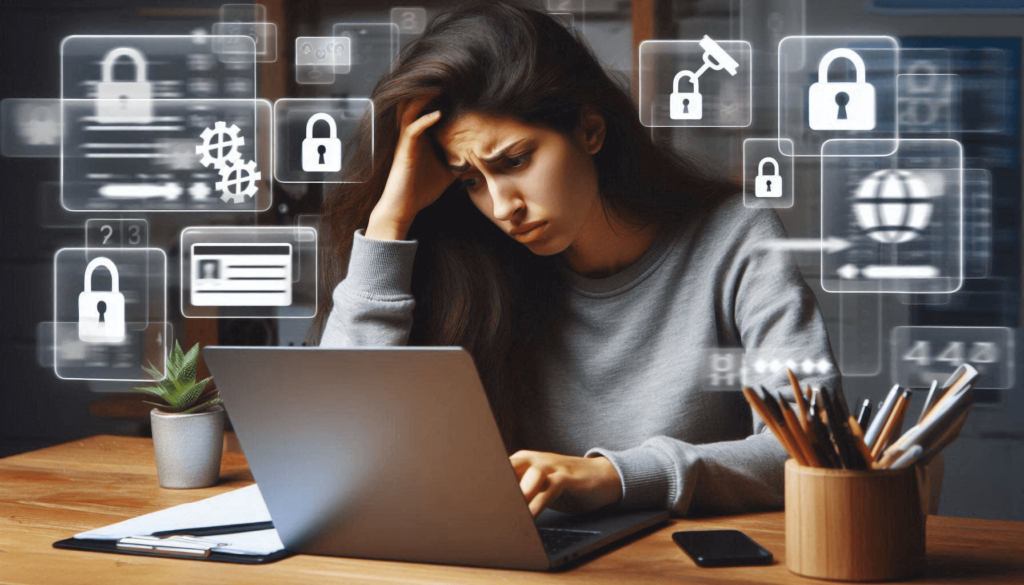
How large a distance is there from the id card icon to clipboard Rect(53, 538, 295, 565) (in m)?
1.40

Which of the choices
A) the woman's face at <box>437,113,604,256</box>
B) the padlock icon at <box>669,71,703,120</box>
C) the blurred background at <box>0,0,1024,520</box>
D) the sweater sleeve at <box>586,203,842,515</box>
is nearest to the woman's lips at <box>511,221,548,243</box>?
the woman's face at <box>437,113,604,256</box>

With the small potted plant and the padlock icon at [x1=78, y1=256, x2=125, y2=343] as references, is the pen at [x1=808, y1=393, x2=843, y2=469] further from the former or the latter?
the padlock icon at [x1=78, y1=256, x2=125, y2=343]

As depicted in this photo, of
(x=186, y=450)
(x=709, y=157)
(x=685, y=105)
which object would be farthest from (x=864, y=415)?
(x=685, y=105)

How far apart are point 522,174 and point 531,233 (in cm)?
7

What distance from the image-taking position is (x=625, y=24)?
6.82 feet

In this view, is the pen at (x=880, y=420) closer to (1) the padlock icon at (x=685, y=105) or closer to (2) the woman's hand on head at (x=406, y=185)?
(2) the woman's hand on head at (x=406, y=185)

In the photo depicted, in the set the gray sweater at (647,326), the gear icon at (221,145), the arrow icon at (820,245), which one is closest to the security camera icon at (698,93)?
the arrow icon at (820,245)

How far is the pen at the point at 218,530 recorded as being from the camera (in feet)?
2.53

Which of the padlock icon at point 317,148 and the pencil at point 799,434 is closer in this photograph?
the pencil at point 799,434

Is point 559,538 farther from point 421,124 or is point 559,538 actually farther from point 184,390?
point 421,124

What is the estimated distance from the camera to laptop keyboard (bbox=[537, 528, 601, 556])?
68cm

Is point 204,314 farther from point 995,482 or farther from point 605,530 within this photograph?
point 995,482

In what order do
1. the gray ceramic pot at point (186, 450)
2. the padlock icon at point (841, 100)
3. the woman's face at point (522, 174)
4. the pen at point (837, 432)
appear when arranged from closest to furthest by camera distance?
the pen at point (837, 432) < the gray ceramic pot at point (186, 450) < the woman's face at point (522, 174) < the padlock icon at point (841, 100)

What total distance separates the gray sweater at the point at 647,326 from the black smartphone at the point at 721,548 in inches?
16.3
